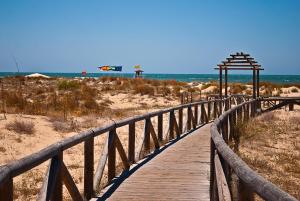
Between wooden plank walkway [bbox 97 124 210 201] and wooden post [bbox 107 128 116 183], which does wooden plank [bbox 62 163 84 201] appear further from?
wooden post [bbox 107 128 116 183]

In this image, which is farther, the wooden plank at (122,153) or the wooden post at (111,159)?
the wooden plank at (122,153)

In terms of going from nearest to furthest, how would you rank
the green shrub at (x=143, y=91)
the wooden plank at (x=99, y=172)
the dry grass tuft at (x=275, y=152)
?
the wooden plank at (x=99, y=172) < the dry grass tuft at (x=275, y=152) < the green shrub at (x=143, y=91)

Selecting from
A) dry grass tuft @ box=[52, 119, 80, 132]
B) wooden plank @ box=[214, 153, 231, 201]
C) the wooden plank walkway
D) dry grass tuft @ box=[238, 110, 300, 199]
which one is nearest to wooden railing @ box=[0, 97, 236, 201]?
the wooden plank walkway

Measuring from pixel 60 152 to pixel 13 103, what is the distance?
14469mm

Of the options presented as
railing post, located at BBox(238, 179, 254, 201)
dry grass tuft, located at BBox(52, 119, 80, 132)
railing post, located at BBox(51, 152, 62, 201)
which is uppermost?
railing post, located at BBox(238, 179, 254, 201)

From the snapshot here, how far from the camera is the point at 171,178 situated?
7.02 metres

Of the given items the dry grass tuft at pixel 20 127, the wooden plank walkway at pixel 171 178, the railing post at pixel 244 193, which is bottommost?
the wooden plank walkway at pixel 171 178

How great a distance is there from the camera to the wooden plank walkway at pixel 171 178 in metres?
5.96

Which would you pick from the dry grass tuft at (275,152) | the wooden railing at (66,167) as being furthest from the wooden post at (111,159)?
the dry grass tuft at (275,152)

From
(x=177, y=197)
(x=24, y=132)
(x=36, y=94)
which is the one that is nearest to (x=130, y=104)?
(x=36, y=94)

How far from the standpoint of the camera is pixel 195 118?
1545cm

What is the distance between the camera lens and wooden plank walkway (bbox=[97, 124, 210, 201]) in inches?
235

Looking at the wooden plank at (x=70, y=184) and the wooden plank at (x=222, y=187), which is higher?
the wooden plank at (x=222, y=187)

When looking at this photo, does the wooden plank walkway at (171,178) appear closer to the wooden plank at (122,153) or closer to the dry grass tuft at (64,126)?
the wooden plank at (122,153)
